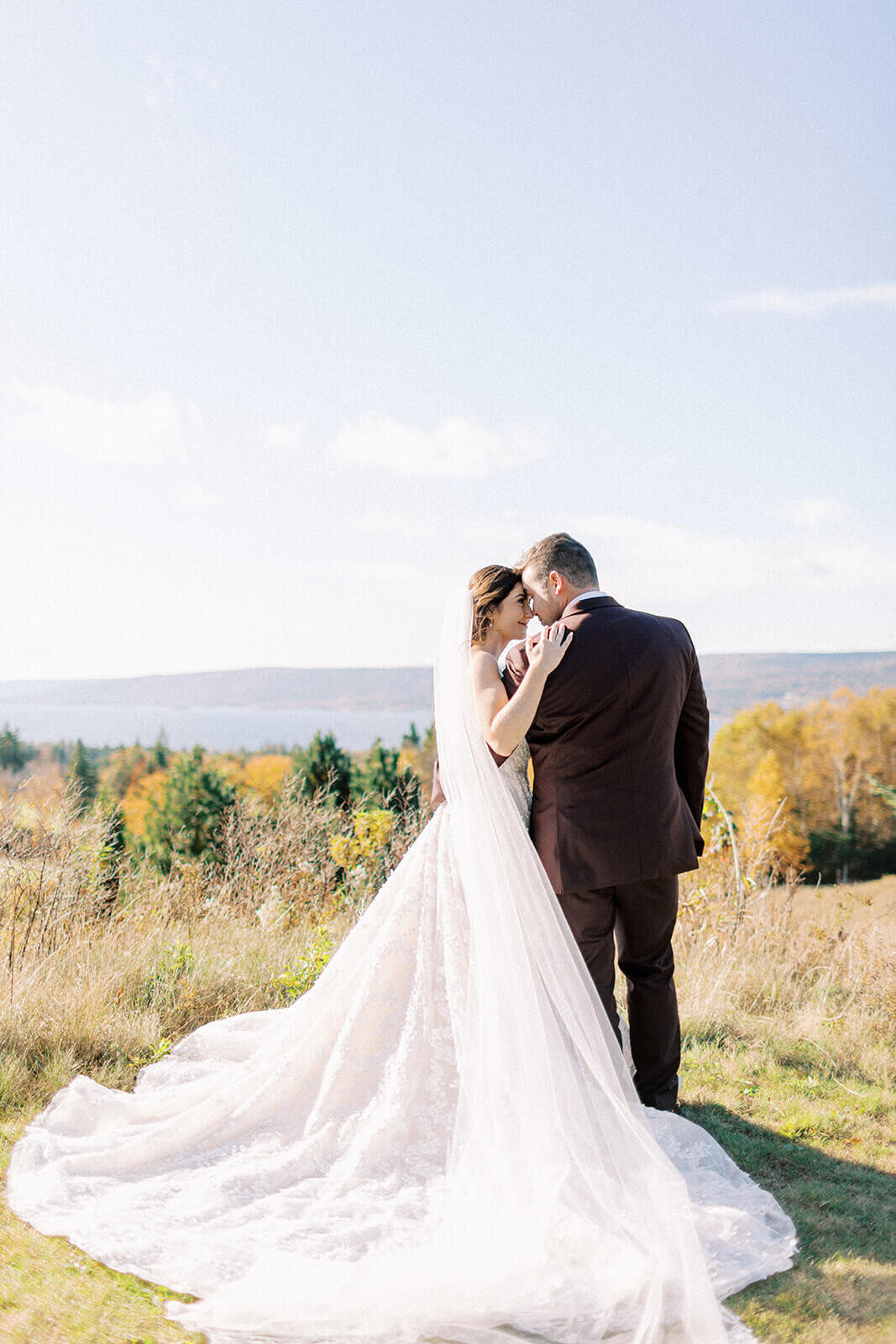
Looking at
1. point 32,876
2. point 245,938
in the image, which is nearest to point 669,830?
point 245,938

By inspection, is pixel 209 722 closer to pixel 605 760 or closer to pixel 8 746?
pixel 8 746

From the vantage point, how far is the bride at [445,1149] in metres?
2.47

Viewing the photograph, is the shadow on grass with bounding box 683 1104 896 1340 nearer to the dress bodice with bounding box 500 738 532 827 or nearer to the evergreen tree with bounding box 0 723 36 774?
the dress bodice with bounding box 500 738 532 827

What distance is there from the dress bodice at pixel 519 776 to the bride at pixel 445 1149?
0.05 ft

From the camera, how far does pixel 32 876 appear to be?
5.07 metres

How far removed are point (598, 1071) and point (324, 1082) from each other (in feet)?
3.06

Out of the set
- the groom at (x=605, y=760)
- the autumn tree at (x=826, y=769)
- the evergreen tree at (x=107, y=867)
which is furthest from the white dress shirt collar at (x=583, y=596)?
the autumn tree at (x=826, y=769)

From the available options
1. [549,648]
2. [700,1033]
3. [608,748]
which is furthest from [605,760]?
[700,1033]

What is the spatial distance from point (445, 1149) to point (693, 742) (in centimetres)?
171

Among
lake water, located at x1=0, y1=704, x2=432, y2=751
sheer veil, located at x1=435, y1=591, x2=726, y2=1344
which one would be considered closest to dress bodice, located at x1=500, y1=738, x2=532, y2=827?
sheer veil, located at x1=435, y1=591, x2=726, y2=1344

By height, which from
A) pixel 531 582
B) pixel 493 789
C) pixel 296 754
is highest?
pixel 531 582

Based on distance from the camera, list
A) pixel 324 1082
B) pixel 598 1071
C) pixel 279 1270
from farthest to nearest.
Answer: pixel 324 1082 → pixel 598 1071 → pixel 279 1270

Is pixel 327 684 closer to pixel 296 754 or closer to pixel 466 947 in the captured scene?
pixel 296 754

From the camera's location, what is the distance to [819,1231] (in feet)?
10.1
